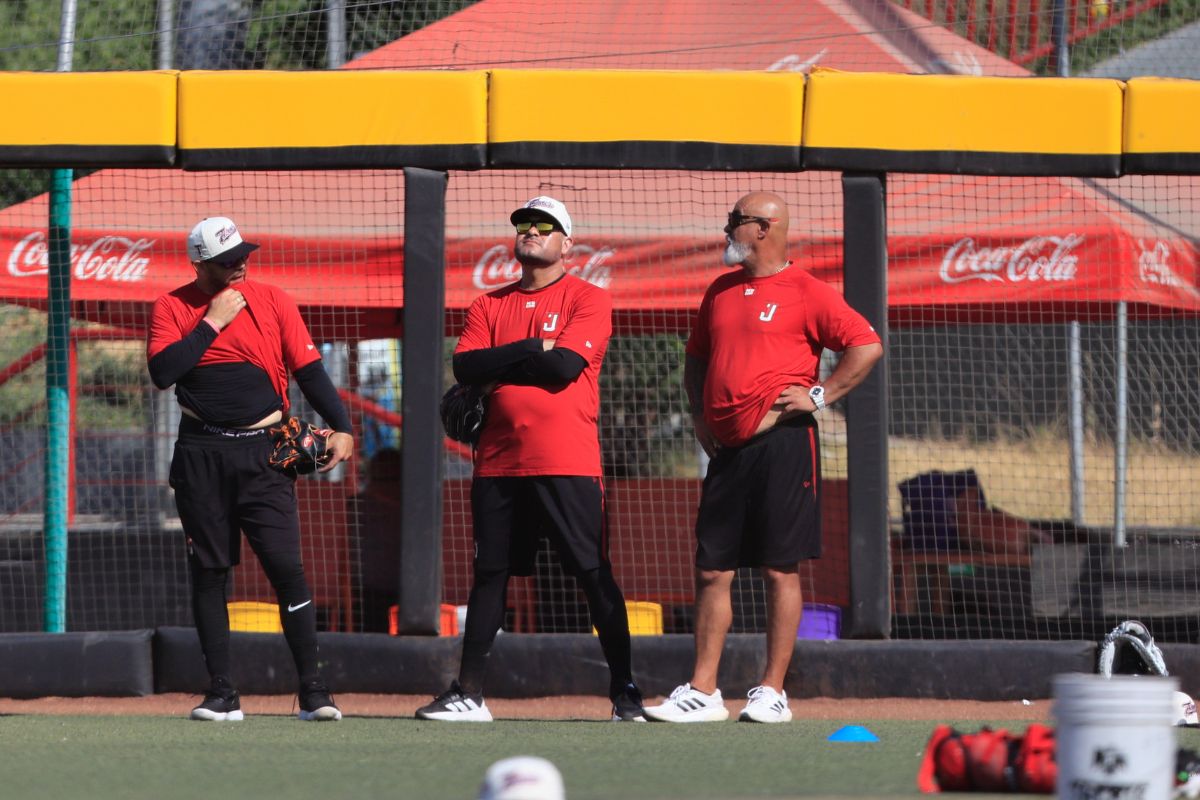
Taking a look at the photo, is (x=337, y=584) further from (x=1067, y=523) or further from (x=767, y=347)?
(x=1067, y=523)

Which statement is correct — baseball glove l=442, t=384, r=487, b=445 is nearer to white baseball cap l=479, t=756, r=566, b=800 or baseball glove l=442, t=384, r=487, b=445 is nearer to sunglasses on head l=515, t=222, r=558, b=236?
sunglasses on head l=515, t=222, r=558, b=236

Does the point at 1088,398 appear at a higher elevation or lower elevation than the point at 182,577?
higher

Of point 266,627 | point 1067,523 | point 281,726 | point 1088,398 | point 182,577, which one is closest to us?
point 281,726

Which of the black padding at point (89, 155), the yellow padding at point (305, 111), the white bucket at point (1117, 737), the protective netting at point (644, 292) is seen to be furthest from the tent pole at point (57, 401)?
the white bucket at point (1117, 737)

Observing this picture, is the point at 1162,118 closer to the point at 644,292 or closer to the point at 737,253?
the point at 737,253

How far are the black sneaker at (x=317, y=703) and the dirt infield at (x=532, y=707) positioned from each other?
20.8 inches

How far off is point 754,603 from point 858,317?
2.64 meters

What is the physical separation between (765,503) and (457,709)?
1324mm

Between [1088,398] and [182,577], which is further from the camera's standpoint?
[1088,398]

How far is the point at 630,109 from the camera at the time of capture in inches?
262

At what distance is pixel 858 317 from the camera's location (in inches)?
225

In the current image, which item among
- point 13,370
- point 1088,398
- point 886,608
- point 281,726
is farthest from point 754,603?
point 1088,398

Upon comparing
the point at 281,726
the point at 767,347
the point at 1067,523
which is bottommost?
the point at 281,726

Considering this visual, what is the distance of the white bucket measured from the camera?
3.00m
